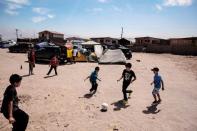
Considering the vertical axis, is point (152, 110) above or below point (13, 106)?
below

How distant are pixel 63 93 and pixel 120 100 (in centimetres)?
277

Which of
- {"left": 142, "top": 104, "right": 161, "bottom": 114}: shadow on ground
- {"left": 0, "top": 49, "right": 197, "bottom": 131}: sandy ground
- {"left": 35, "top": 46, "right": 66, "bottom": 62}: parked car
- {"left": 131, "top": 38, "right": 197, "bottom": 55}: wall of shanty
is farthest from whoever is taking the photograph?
{"left": 131, "top": 38, "right": 197, "bottom": 55}: wall of shanty

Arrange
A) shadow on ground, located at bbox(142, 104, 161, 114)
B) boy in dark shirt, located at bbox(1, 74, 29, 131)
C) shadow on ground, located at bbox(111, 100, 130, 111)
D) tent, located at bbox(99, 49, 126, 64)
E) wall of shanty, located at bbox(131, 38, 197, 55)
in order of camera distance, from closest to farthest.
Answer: boy in dark shirt, located at bbox(1, 74, 29, 131) < shadow on ground, located at bbox(142, 104, 161, 114) < shadow on ground, located at bbox(111, 100, 130, 111) < tent, located at bbox(99, 49, 126, 64) < wall of shanty, located at bbox(131, 38, 197, 55)

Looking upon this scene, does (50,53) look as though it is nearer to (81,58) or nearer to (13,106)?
(81,58)

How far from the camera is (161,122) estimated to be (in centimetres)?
719

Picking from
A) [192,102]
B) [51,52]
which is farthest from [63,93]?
[51,52]

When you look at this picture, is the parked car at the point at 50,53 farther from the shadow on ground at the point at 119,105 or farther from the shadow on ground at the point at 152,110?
the shadow on ground at the point at 152,110

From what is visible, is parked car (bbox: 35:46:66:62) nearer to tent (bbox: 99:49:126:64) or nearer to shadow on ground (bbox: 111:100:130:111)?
tent (bbox: 99:49:126:64)

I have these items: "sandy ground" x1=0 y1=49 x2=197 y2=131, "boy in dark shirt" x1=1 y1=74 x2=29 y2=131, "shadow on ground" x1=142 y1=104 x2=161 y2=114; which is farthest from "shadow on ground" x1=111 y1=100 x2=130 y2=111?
"boy in dark shirt" x1=1 y1=74 x2=29 y2=131

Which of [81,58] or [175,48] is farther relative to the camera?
[175,48]

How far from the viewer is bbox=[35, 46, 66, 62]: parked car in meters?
22.2

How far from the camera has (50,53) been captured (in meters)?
22.8

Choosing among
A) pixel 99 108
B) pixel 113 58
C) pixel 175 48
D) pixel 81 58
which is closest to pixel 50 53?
pixel 81 58

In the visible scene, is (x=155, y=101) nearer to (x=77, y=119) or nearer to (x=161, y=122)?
(x=161, y=122)
